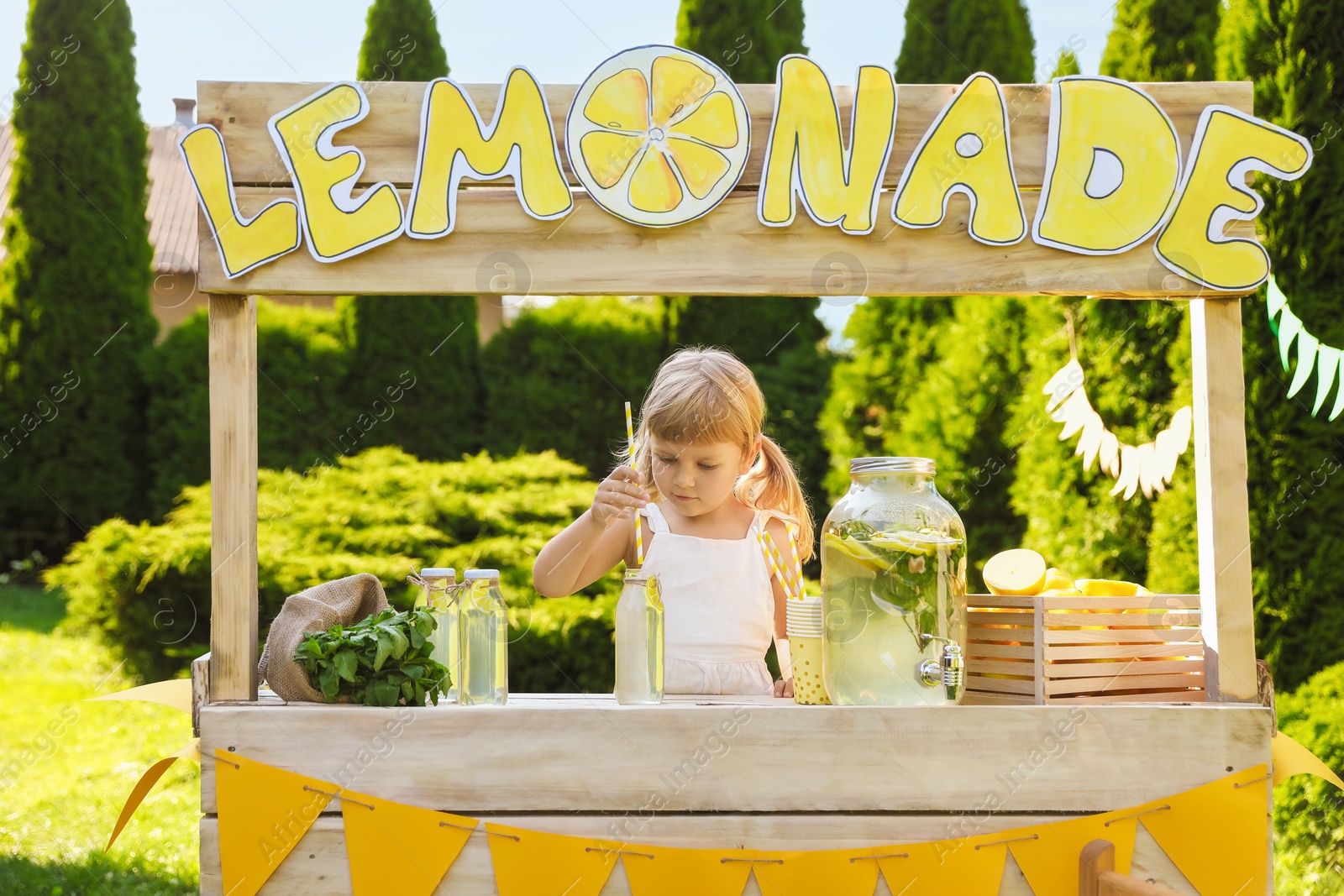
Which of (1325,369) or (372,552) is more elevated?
(1325,369)

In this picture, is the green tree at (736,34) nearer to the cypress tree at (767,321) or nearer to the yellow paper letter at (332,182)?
the cypress tree at (767,321)

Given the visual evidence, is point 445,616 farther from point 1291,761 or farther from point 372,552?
point 372,552

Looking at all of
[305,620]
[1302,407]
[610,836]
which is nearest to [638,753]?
[610,836]

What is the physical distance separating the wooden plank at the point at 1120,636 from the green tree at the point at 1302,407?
2497 millimetres

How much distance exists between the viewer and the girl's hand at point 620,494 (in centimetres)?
181

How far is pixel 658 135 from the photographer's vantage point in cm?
170

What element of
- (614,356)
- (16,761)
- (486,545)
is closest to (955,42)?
(614,356)

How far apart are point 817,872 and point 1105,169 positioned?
1.26 m

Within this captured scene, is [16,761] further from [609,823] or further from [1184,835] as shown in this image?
[1184,835]

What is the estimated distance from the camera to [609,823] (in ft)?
5.42

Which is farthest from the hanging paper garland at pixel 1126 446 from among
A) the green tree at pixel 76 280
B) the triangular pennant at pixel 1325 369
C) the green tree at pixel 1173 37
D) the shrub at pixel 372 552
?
the green tree at pixel 76 280

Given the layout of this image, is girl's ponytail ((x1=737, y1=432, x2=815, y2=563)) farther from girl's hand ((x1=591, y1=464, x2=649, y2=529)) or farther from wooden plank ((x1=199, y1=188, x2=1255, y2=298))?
wooden plank ((x1=199, y1=188, x2=1255, y2=298))

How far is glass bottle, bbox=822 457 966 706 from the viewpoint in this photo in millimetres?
1667

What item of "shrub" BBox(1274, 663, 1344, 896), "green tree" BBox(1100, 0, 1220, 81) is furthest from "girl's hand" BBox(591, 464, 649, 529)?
"green tree" BBox(1100, 0, 1220, 81)
